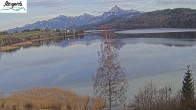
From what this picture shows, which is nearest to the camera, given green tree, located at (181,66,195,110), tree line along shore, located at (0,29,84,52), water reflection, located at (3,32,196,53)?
green tree, located at (181,66,195,110)

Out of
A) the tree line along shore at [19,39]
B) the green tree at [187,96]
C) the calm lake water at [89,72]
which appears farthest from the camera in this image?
the tree line along shore at [19,39]

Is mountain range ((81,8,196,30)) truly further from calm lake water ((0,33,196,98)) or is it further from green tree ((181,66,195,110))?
green tree ((181,66,195,110))

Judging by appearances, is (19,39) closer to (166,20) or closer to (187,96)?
(166,20)

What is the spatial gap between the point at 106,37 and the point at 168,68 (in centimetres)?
1425

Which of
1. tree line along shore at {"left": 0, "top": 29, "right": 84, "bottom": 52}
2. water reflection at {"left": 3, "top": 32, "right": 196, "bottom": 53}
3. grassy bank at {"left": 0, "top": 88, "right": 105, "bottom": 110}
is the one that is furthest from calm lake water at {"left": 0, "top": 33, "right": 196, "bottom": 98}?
tree line along shore at {"left": 0, "top": 29, "right": 84, "bottom": 52}

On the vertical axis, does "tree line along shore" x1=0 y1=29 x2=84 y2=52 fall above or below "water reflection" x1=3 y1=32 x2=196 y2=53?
below

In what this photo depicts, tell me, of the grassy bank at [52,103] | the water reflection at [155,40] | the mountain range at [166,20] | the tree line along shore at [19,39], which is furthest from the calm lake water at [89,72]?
the mountain range at [166,20]

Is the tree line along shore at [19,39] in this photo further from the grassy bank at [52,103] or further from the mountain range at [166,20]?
the grassy bank at [52,103]

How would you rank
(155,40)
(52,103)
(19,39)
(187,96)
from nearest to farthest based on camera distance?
(187,96), (52,103), (155,40), (19,39)

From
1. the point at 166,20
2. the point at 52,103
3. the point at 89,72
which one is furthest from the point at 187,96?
the point at 166,20

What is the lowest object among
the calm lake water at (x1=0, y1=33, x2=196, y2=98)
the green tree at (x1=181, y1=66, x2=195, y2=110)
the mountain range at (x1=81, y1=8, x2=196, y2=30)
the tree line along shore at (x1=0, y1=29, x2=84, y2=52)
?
the tree line along shore at (x1=0, y1=29, x2=84, y2=52)

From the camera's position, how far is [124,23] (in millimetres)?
114125

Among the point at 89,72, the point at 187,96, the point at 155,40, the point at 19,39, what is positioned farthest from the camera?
the point at 19,39

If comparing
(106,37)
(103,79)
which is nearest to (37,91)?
(103,79)
